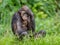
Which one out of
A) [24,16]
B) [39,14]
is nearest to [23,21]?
[24,16]

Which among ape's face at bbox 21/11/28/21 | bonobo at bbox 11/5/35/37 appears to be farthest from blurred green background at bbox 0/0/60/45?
ape's face at bbox 21/11/28/21

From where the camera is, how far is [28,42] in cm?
628

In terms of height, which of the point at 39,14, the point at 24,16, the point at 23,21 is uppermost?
the point at 24,16

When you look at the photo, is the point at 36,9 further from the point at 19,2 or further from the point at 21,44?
the point at 21,44

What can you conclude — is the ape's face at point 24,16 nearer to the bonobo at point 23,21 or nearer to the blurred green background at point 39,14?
the bonobo at point 23,21

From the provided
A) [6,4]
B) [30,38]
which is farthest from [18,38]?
[6,4]

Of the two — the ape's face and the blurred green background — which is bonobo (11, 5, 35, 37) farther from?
the blurred green background

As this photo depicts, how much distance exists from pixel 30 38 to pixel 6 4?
11.0ft

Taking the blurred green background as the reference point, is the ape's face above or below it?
above

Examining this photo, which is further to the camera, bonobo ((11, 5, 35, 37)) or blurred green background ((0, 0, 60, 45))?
blurred green background ((0, 0, 60, 45))

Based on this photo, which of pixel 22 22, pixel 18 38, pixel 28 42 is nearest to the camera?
pixel 28 42

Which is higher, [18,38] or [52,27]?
[18,38]

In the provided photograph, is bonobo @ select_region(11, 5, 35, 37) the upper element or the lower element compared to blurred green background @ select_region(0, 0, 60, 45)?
upper

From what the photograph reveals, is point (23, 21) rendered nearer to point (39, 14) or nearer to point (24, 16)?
point (24, 16)
